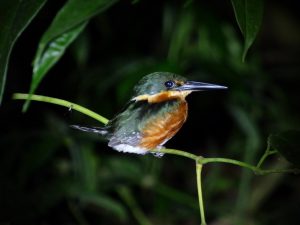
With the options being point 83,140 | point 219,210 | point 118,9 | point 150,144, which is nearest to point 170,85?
point 150,144

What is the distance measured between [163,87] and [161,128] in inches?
5.6

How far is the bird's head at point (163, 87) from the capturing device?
1528 mm

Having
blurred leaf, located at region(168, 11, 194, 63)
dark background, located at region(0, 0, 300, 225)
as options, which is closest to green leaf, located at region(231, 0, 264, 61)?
dark background, located at region(0, 0, 300, 225)

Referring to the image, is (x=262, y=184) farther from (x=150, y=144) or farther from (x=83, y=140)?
(x=150, y=144)

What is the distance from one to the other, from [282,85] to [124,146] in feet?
8.79

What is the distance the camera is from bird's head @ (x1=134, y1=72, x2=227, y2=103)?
1.53m

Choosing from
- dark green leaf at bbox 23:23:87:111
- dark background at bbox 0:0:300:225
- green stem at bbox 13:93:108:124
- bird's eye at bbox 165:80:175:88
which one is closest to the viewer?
green stem at bbox 13:93:108:124

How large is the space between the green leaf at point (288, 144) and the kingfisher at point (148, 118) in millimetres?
235

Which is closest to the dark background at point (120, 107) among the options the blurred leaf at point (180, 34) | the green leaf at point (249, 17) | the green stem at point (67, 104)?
the blurred leaf at point (180, 34)

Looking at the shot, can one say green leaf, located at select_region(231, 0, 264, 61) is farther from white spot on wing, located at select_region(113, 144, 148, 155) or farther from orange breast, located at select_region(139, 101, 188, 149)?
white spot on wing, located at select_region(113, 144, 148, 155)

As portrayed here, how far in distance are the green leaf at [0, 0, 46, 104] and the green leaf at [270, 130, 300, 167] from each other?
0.62 meters

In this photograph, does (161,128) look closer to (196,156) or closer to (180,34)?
(196,156)

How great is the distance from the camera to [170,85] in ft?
5.14

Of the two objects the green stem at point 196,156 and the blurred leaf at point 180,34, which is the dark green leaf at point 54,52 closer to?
the green stem at point 196,156
